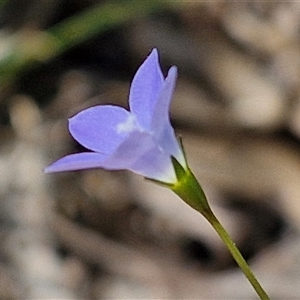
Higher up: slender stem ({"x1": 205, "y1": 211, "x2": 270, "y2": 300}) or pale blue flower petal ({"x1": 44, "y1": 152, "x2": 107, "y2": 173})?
pale blue flower petal ({"x1": 44, "y1": 152, "x2": 107, "y2": 173})

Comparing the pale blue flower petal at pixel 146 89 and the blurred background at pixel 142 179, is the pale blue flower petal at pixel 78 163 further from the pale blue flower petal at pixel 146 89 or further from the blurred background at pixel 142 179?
the blurred background at pixel 142 179

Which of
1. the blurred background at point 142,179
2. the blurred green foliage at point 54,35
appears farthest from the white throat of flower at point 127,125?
the blurred green foliage at point 54,35

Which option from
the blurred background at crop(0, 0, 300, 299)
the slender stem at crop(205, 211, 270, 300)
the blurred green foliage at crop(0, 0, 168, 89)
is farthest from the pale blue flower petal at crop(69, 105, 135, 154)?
the blurred green foliage at crop(0, 0, 168, 89)

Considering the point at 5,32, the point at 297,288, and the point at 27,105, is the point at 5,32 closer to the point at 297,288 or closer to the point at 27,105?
the point at 27,105

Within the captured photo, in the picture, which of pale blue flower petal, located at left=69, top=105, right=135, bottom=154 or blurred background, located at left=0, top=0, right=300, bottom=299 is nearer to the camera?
pale blue flower petal, located at left=69, top=105, right=135, bottom=154

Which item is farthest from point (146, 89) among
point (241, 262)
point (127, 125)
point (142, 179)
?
point (142, 179)

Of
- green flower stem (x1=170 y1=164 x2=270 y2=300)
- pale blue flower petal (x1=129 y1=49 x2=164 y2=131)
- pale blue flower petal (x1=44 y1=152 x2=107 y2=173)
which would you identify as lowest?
green flower stem (x1=170 y1=164 x2=270 y2=300)

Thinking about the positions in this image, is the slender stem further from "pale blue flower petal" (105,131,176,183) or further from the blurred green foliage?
the blurred green foliage
